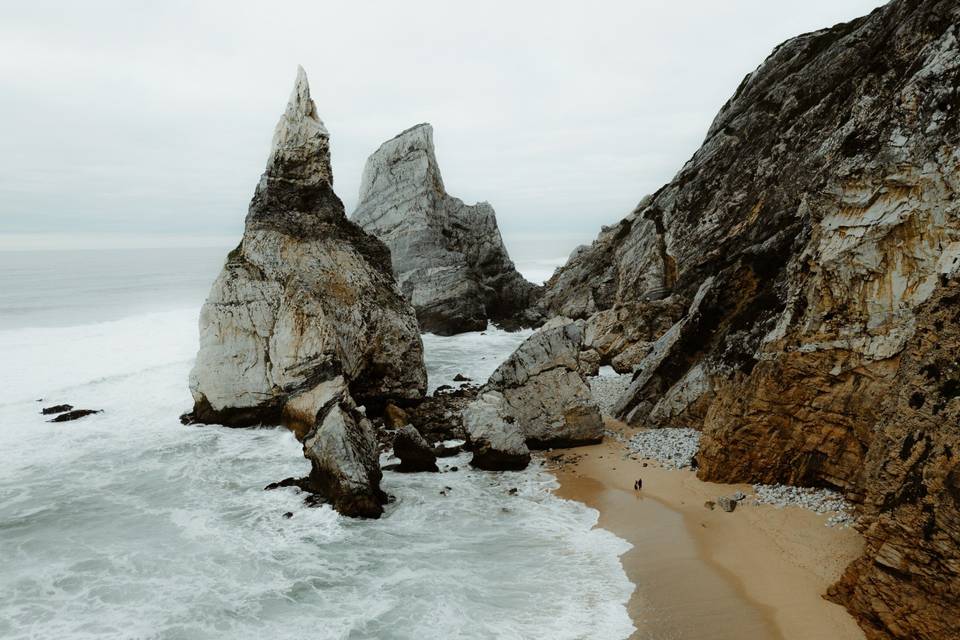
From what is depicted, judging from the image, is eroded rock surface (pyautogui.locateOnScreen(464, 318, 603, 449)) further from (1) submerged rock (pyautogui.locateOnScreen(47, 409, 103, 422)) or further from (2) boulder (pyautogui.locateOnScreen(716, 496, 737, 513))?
(1) submerged rock (pyautogui.locateOnScreen(47, 409, 103, 422))

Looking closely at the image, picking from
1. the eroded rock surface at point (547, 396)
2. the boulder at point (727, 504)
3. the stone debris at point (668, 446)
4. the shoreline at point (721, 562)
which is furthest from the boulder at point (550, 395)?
the boulder at point (727, 504)

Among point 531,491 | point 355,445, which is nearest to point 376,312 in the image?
point 355,445

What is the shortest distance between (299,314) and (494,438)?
9.87 meters

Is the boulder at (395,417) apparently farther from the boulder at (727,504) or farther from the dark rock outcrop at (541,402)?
the boulder at (727,504)

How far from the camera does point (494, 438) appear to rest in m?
19.2

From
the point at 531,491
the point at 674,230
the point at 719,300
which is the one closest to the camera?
the point at 531,491

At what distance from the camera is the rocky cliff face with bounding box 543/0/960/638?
9859 millimetres

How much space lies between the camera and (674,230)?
32094 millimetres

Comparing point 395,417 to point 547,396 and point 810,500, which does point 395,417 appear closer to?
point 547,396

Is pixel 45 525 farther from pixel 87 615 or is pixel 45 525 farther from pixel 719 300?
pixel 719 300

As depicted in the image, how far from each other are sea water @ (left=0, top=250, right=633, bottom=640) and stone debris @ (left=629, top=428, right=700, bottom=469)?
3495mm

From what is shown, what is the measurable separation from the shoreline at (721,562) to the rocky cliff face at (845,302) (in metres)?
0.89

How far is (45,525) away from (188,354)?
2492 centimetres

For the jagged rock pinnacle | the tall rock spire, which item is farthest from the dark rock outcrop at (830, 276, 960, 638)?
the jagged rock pinnacle
